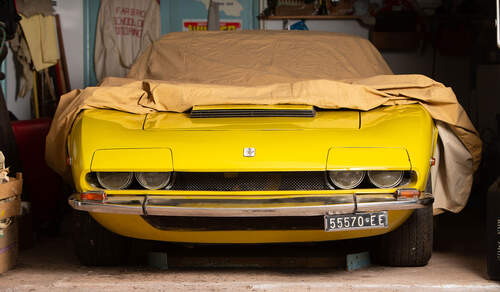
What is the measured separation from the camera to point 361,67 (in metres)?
5.04

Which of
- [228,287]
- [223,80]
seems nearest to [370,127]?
[228,287]

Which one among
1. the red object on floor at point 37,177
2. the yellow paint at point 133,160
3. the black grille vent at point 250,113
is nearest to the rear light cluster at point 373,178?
the black grille vent at point 250,113

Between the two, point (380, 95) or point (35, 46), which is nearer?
point (380, 95)

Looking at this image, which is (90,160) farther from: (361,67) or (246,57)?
(361,67)

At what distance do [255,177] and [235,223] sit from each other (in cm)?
26

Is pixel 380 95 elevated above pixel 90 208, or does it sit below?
above

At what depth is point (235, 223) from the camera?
3.49 m

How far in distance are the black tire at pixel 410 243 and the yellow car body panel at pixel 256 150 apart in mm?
182

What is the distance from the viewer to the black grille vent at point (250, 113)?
3865 millimetres

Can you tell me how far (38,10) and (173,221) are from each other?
15.8ft

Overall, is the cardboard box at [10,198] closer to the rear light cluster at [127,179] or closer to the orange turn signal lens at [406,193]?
the rear light cluster at [127,179]

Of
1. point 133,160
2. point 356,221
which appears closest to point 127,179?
point 133,160

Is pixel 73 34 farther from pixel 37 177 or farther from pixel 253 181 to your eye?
pixel 253 181

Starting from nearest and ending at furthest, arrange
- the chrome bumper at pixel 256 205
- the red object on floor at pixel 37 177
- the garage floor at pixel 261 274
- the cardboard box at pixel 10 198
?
the chrome bumper at pixel 256 205 → the garage floor at pixel 261 274 → the cardboard box at pixel 10 198 → the red object on floor at pixel 37 177
